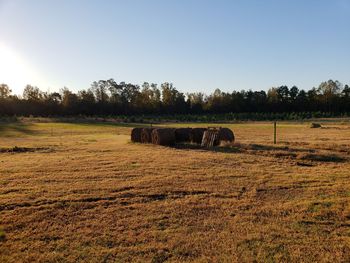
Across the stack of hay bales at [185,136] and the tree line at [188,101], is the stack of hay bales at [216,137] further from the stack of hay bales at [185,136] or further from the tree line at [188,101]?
the tree line at [188,101]

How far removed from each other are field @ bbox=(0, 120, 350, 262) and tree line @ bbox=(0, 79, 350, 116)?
211 ft

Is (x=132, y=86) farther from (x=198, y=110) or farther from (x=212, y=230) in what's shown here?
(x=212, y=230)

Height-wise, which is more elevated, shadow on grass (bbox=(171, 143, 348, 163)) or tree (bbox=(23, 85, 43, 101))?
tree (bbox=(23, 85, 43, 101))

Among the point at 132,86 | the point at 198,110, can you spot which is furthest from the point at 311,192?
the point at 132,86

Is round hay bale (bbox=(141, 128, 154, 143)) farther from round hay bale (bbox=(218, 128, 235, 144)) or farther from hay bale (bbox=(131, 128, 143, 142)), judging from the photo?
round hay bale (bbox=(218, 128, 235, 144))

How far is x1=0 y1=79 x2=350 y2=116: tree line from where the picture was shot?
237 feet

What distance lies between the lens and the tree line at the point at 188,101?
2842 inches

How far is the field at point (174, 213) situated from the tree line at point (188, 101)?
2538 inches

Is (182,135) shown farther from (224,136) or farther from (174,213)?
(174,213)

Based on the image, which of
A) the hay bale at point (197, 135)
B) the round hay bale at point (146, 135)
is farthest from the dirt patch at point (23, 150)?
the hay bale at point (197, 135)

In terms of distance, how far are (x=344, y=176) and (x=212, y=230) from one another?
564 centimetres

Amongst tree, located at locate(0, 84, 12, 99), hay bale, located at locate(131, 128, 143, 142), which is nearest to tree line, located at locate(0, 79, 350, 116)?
tree, located at locate(0, 84, 12, 99)

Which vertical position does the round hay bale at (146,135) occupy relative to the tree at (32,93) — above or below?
below

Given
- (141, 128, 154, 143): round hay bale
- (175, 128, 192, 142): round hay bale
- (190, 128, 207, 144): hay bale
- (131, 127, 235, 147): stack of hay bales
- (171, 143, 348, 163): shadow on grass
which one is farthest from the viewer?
(141, 128, 154, 143): round hay bale
